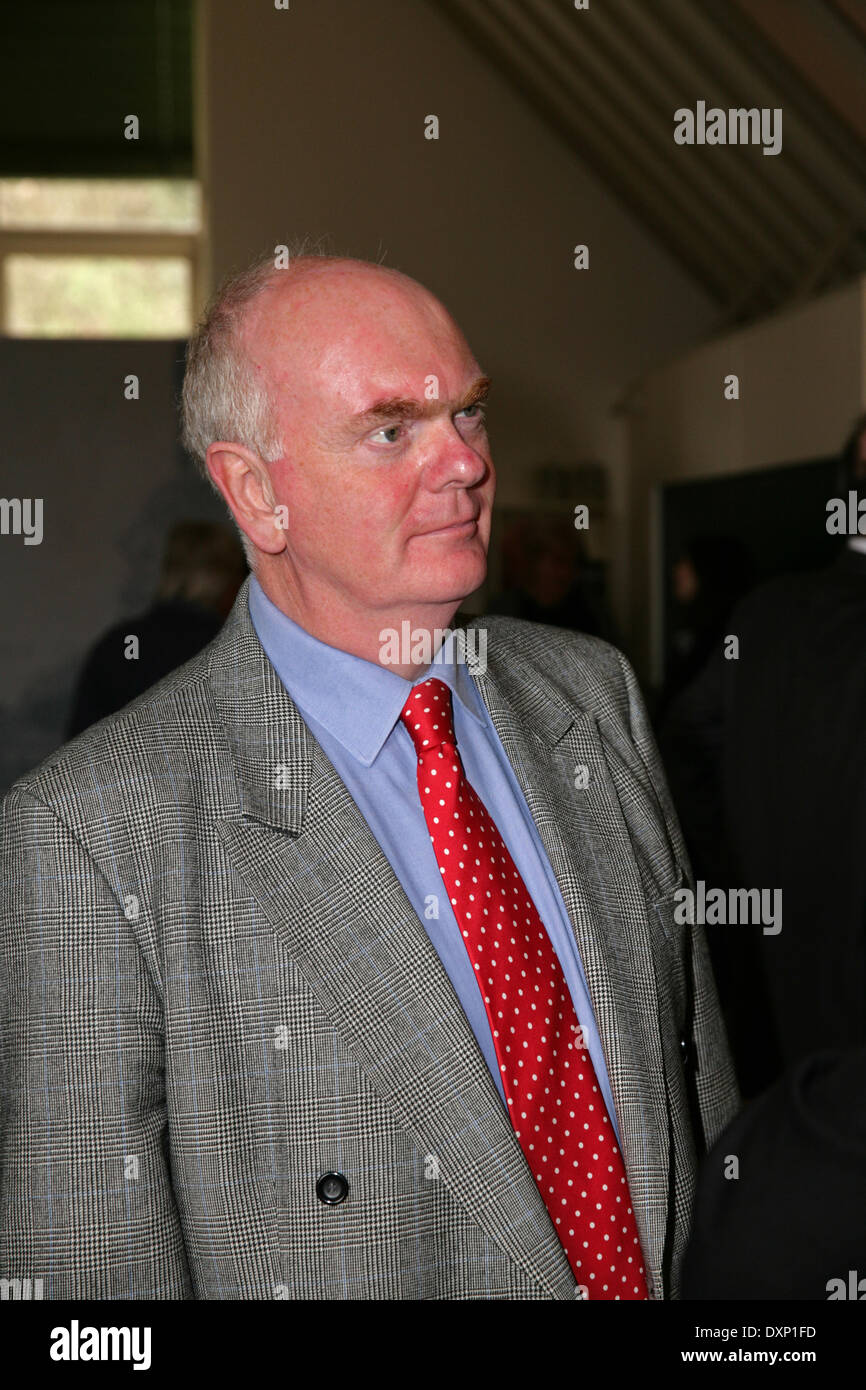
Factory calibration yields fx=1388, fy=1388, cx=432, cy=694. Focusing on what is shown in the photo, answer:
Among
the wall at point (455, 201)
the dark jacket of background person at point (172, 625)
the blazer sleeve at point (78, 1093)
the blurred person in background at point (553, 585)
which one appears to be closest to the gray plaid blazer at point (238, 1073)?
the blazer sleeve at point (78, 1093)

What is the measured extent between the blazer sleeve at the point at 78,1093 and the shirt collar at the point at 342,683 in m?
0.30

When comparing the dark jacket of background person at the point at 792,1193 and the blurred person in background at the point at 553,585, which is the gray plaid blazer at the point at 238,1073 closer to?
the dark jacket of background person at the point at 792,1193

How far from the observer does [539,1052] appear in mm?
1388

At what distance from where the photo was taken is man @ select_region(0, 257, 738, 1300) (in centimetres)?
131

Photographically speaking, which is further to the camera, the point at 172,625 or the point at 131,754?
the point at 172,625

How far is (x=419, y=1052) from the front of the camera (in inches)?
52.1

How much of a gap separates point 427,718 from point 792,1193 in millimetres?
784

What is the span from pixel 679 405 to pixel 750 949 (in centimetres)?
708

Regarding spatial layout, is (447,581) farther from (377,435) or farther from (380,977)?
(380,977)

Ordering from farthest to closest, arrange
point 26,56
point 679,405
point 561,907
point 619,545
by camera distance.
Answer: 1. point 26,56
2. point 619,545
3. point 679,405
4. point 561,907

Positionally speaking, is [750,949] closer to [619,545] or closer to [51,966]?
[51,966]

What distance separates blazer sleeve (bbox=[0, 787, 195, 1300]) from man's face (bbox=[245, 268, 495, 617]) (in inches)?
16.7

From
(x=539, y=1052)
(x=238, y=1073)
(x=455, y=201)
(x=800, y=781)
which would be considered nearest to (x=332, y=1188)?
(x=238, y=1073)

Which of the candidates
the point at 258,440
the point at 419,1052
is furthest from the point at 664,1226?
the point at 258,440
